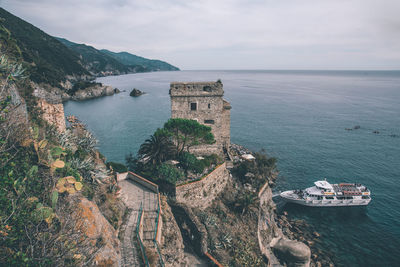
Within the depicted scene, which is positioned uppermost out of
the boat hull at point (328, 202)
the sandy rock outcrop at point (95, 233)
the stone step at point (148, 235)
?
the sandy rock outcrop at point (95, 233)

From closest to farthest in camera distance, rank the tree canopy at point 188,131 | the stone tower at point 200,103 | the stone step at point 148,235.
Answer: the stone step at point 148,235, the tree canopy at point 188,131, the stone tower at point 200,103

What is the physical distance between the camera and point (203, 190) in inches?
1075

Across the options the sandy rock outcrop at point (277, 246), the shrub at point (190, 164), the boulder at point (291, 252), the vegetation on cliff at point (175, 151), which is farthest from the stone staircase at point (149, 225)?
→ the boulder at point (291, 252)

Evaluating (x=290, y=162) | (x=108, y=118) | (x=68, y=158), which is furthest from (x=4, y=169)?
(x=108, y=118)

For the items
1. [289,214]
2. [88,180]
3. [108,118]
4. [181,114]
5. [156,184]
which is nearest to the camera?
[88,180]

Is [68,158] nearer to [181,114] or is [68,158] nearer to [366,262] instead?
[181,114]

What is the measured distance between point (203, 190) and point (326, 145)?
1887 inches

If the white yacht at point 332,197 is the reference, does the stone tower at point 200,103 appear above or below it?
above

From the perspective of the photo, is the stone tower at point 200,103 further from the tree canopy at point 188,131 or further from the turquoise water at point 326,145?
the turquoise water at point 326,145

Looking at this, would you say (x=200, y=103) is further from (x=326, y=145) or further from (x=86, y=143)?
(x=326, y=145)

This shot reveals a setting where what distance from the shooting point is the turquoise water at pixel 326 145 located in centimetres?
3225

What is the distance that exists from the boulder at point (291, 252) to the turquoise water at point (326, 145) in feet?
14.7

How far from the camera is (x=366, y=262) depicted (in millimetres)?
28078

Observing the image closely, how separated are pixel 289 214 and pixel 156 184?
24280 mm
